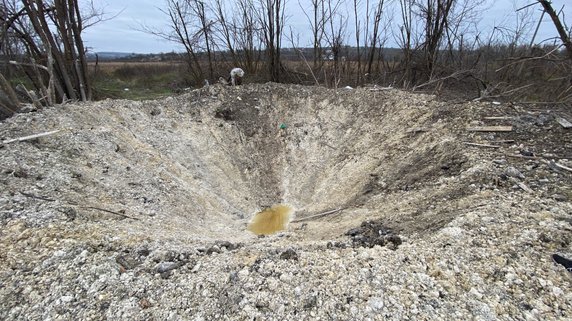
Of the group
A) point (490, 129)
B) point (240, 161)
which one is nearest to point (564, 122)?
point (490, 129)

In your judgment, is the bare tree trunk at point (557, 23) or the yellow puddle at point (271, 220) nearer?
the bare tree trunk at point (557, 23)

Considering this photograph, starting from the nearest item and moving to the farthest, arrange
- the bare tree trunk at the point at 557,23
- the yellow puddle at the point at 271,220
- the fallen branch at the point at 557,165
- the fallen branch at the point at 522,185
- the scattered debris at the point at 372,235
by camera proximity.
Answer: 1. the scattered debris at the point at 372,235
2. the fallen branch at the point at 522,185
3. the fallen branch at the point at 557,165
4. the bare tree trunk at the point at 557,23
5. the yellow puddle at the point at 271,220

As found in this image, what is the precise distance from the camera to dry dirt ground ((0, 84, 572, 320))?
215 centimetres

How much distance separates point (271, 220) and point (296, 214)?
42cm

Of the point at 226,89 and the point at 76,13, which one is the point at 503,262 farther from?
the point at 76,13

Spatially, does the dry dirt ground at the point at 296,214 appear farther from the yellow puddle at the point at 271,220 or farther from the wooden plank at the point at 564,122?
the yellow puddle at the point at 271,220

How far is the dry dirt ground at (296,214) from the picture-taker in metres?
2.15

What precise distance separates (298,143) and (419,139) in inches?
95.9

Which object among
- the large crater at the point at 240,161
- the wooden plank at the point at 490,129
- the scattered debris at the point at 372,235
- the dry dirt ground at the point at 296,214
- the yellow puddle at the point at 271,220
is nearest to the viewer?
the dry dirt ground at the point at 296,214

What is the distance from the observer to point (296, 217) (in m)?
5.11

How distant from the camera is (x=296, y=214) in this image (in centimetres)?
524

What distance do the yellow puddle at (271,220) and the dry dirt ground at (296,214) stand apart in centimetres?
17

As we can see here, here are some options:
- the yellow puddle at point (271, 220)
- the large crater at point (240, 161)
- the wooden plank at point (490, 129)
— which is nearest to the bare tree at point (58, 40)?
the large crater at point (240, 161)

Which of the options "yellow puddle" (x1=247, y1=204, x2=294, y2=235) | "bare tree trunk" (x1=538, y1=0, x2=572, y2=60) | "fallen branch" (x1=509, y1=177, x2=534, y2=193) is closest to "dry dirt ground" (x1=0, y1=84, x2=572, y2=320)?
"fallen branch" (x1=509, y1=177, x2=534, y2=193)
